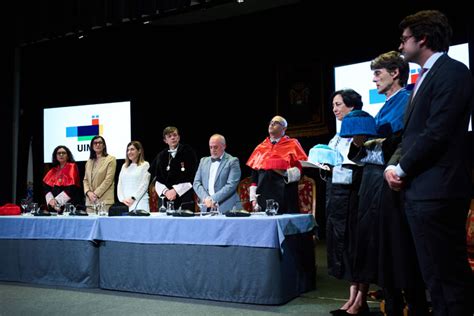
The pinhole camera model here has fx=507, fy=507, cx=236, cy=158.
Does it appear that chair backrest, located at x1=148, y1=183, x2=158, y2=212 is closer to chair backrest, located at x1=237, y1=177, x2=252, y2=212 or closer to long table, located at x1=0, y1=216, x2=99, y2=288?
chair backrest, located at x1=237, y1=177, x2=252, y2=212

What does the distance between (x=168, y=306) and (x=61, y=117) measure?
4.89 metres

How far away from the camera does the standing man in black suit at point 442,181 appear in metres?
1.78

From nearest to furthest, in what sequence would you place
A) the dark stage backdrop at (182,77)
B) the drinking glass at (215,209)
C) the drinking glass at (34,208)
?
the drinking glass at (215,209)
the drinking glass at (34,208)
the dark stage backdrop at (182,77)

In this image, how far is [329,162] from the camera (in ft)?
9.69

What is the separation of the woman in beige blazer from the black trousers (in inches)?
148

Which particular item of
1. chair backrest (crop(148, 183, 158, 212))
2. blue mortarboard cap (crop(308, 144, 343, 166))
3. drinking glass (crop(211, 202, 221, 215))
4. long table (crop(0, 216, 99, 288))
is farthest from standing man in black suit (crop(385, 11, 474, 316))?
chair backrest (crop(148, 183, 158, 212))

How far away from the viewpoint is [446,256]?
1.78 meters

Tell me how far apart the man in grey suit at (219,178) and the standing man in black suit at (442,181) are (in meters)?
2.50

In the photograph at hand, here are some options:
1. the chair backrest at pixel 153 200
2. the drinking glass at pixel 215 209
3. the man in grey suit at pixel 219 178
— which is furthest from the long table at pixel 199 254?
the chair backrest at pixel 153 200

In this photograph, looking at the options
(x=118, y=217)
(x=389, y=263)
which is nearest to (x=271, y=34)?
(x=118, y=217)

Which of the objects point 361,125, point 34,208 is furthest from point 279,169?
point 34,208

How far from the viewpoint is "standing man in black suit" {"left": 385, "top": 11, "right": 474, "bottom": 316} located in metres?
1.78

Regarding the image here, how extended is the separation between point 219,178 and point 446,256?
2.75 m

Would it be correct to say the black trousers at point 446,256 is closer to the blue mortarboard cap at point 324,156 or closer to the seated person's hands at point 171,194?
the blue mortarboard cap at point 324,156
